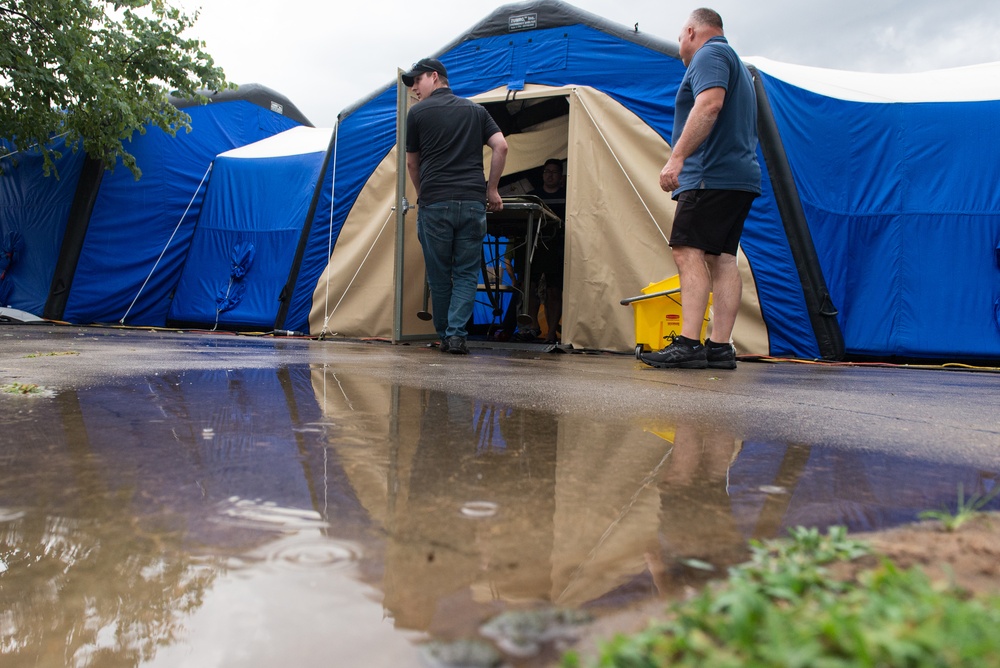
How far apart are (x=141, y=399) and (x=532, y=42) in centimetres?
412


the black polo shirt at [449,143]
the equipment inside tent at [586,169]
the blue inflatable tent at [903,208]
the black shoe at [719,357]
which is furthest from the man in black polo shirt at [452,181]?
the blue inflatable tent at [903,208]

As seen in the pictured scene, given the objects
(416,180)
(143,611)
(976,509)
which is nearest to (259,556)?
(143,611)

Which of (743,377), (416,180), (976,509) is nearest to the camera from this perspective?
(976,509)

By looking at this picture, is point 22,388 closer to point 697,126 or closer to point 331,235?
point 697,126

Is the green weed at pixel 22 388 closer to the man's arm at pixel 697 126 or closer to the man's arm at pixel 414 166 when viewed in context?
the man's arm at pixel 697 126

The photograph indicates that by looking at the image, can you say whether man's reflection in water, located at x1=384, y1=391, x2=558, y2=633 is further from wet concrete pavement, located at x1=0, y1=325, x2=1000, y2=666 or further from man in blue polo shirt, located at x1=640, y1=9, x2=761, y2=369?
man in blue polo shirt, located at x1=640, y1=9, x2=761, y2=369

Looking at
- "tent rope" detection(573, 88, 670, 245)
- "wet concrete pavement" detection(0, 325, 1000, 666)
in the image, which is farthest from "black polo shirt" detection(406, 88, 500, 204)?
"wet concrete pavement" detection(0, 325, 1000, 666)

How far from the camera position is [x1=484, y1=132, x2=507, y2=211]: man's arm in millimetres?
3900

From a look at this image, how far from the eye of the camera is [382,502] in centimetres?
84

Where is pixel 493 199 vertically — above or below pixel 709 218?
above

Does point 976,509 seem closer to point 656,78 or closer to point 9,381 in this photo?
point 9,381

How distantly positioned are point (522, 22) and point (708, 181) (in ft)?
8.38

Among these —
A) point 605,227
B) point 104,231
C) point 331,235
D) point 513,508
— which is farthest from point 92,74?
point 513,508

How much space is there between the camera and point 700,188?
9.93ft
